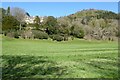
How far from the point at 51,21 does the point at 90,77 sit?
204ft

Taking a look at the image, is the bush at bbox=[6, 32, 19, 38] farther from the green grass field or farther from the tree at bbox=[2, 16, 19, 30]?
the green grass field

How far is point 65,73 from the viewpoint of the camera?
944 centimetres

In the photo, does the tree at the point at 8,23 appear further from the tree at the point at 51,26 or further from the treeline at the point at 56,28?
the tree at the point at 51,26

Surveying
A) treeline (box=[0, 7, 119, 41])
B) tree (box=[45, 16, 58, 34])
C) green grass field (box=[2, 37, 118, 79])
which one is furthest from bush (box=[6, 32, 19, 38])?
green grass field (box=[2, 37, 118, 79])

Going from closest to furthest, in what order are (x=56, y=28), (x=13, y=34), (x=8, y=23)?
(x=13, y=34)
(x=8, y=23)
(x=56, y=28)

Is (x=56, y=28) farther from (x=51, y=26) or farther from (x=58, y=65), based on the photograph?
(x=58, y=65)

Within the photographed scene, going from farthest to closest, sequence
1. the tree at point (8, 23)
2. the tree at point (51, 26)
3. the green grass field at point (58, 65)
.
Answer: the tree at point (51, 26) → the tree at point (8, 23) → the green grass field at point (58, 65)

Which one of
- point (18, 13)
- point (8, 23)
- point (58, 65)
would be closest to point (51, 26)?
point (18, 13)

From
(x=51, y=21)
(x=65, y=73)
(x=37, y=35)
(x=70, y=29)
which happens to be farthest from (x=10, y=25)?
(x=65, y=73)

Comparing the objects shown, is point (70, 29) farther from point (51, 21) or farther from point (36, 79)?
point (36, 79)

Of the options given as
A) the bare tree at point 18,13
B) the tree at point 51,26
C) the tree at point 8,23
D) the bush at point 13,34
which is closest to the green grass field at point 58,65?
the bush at point 13,34

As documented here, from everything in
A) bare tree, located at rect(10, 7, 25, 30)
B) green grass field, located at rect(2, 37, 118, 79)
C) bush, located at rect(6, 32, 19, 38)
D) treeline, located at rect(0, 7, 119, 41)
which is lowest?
green grass field, located at rect(2, 37, 118, 79)

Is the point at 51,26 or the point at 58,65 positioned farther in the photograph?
the point at 51,26

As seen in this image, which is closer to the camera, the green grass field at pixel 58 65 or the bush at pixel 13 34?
the green grass field at pixel 58 65
